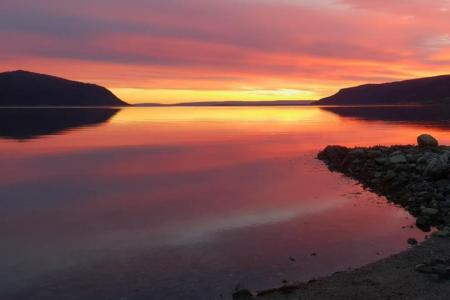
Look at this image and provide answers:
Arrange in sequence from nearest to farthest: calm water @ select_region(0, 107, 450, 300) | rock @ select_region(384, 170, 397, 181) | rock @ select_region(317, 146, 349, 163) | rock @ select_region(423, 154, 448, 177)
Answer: calm water @ select_region(0, 107, 450, 300)
rock @ select_region(423, 154, 448, 177)
rock @ select_region(384, 170, 397, 181)
rock @ select_region(317, 146, 349, 163)

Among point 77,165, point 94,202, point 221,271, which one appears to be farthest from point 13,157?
point 221,271

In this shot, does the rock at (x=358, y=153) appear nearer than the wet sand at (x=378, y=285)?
No

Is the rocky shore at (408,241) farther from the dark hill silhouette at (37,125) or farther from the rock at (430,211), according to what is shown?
the dark hill silhouette at (37,125)

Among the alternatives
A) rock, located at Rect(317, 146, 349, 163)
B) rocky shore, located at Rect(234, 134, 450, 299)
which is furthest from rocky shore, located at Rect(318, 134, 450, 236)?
rock, located at Rect(317, 146, 349, 163)

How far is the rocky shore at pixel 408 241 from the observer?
10250mm

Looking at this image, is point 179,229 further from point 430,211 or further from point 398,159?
point 398,159

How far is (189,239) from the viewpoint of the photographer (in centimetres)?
1443

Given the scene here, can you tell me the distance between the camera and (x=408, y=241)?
47.1 feet

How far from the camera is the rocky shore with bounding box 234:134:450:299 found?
Result: 1025cm

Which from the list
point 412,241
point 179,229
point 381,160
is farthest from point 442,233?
point 381,160

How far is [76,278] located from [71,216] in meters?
6.32

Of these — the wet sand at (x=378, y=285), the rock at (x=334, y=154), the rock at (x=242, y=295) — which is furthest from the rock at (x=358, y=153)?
the rock at (x=242, y=295)

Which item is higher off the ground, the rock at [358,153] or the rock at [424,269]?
the rock at [358,153]

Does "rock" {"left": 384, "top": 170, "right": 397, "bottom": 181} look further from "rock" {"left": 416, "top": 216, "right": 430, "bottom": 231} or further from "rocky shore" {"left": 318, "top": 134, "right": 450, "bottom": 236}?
"rock" {"left": 416, "top": 216, "right": 430, "bottom": 231}
